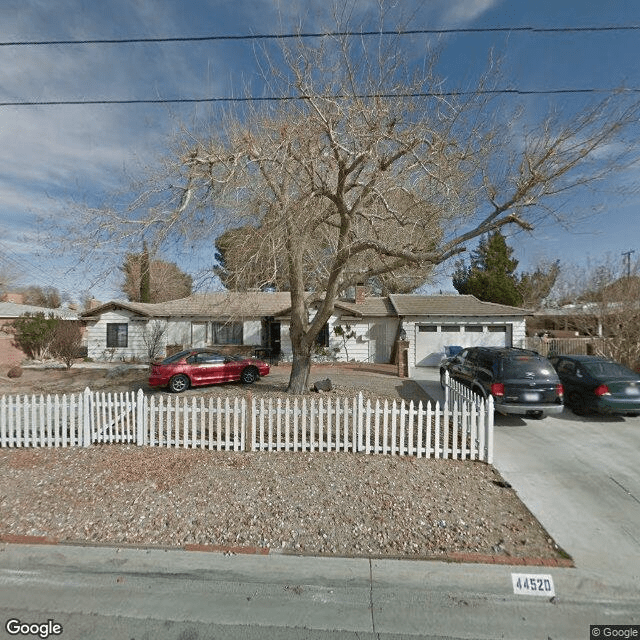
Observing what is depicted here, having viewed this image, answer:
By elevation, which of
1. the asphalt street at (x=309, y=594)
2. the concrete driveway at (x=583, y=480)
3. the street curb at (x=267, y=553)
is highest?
the street curb at (x=267, y=553)

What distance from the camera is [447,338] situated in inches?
702

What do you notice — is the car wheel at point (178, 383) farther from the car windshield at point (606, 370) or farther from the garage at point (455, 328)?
the car windshield at point (606, 370)

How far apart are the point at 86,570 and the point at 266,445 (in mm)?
2860

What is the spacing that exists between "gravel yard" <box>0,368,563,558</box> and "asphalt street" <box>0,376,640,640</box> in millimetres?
217

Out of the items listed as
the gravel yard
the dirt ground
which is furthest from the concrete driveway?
the dirt ground

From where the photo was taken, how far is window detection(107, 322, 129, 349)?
19.5 meters

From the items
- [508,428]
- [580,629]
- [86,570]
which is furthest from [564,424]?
[86,570]

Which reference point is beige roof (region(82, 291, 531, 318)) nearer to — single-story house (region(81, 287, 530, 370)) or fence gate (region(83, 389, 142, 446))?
single-story house (region(81, 287, 530, 370))

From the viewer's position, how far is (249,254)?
28.0 feet

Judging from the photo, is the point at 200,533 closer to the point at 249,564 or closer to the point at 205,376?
the point at 249,564

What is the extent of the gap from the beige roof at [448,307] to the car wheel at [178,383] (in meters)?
10.8

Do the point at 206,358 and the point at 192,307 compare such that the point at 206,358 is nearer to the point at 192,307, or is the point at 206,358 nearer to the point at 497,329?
the point at 192,307

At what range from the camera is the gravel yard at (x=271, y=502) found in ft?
11.7

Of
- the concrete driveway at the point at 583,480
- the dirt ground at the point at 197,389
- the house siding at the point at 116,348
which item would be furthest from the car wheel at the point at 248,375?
the house siding at the point at 116,348
